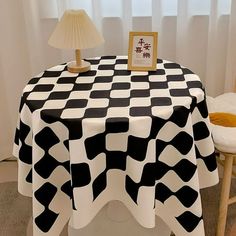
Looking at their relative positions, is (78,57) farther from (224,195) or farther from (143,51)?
(224,195)

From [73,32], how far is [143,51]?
320mm

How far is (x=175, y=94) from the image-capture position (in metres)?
1.51

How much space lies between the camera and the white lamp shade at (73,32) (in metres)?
1.62

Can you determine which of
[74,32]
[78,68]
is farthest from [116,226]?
[74,32]

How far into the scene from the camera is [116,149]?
1378 millimetres

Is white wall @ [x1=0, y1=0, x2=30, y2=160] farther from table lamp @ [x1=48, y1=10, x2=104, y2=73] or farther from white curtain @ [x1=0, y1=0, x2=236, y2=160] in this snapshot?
table lamp @ [x1=48, y1=10, x2=104, y2=73]

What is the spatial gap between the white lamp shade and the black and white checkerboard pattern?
0.15 m

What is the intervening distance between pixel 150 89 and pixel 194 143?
0.27 meters

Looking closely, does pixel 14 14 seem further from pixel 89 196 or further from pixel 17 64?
pixel 89 196

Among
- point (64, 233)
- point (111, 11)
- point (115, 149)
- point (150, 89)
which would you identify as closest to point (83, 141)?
point (115, 149)

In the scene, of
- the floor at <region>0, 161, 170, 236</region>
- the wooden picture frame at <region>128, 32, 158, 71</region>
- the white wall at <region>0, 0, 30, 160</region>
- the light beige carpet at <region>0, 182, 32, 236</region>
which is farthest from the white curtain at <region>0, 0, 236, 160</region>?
the floor at <region>0, 161, 170, 236</region>

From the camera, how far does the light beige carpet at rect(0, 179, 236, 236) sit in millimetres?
1884

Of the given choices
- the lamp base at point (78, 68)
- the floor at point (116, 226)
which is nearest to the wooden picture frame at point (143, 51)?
the lamp base at point (78, 68)

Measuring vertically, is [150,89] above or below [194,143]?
above
